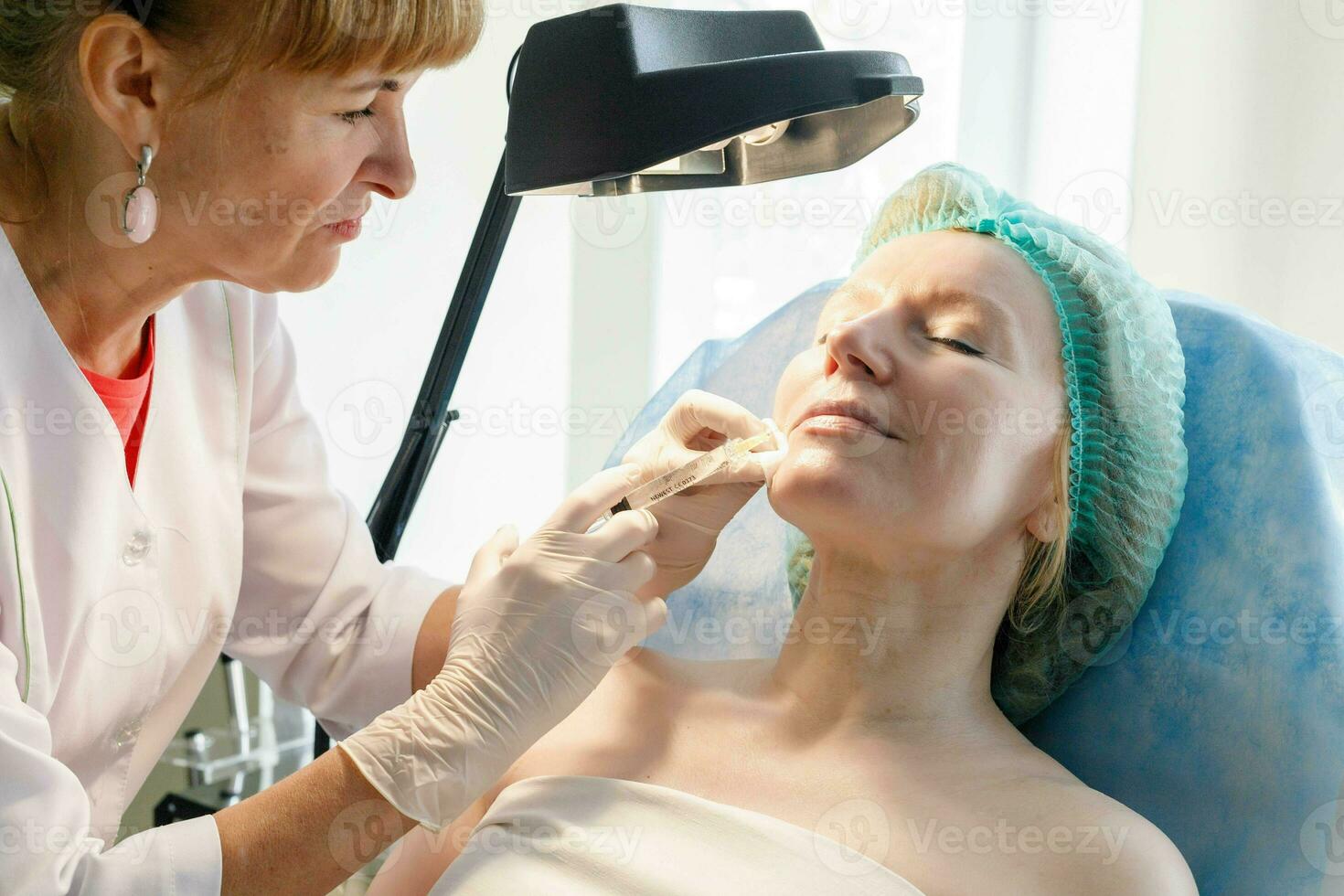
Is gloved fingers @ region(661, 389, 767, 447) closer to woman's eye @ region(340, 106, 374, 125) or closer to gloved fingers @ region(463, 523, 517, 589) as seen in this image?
gloved fingers @ region(463, 523, 517, 589)

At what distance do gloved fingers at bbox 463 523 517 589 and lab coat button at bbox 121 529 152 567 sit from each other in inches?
14.4

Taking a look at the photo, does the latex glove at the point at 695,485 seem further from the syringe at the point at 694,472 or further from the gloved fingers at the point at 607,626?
the gloved fingers at the point at 607,626

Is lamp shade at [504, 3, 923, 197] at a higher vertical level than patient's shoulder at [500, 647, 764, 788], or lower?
higher

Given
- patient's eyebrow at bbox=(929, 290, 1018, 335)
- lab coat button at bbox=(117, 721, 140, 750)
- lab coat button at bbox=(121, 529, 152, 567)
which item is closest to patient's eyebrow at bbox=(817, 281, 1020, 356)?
patient's eyebrow at bbox=(929, 290, 1018, 335)

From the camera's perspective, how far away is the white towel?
3.59 ft

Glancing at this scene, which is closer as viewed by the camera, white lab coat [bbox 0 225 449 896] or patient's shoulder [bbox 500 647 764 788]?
white lab coat [bbox 0 225 449 896]

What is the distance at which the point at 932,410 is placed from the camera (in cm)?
123

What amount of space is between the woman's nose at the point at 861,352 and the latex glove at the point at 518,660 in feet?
0.93

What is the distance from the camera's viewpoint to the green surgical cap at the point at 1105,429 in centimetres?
132

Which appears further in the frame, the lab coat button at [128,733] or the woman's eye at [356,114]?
the lab coat button at [128,733]


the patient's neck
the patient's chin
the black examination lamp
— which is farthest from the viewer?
the patient's neck

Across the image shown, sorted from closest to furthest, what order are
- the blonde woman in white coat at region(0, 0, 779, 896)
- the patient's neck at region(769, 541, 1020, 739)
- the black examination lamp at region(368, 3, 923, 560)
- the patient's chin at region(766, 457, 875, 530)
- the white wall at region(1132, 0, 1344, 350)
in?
1. the black examination lamp at region(368, 3, 923, 560)
2. the blonde woman in white coat at region(0, 0, 779, 896)
3. the patient's chin at region(766, 457, 875, 530)
4. the patient's neck at region(769, 541, 1020, 739)
5. the white wall at region(1132, 0, 1344, 350)

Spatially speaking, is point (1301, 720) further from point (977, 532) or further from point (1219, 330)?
point (1219, 330)

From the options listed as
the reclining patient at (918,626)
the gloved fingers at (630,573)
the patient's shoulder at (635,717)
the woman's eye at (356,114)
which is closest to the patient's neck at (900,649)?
the reclining patient at (918,626)
